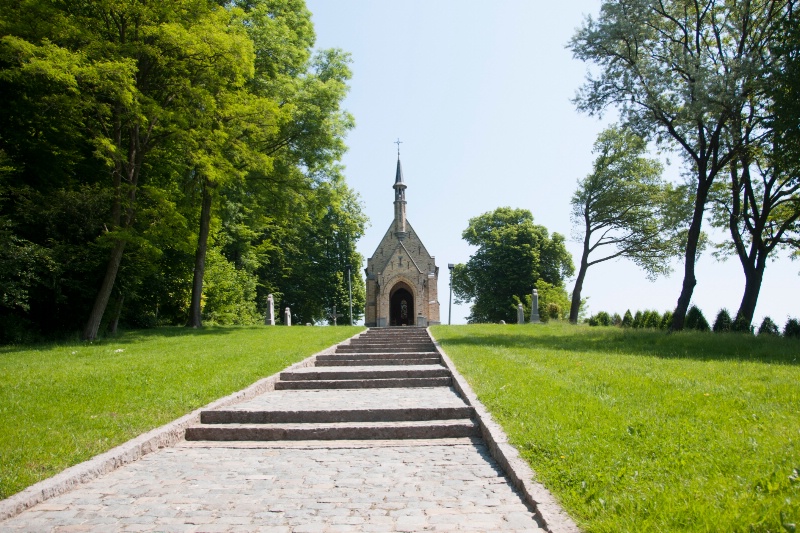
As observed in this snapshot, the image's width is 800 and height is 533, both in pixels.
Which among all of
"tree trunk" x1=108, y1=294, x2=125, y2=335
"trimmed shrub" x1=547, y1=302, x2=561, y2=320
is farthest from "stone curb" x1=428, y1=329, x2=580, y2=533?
"trimmed shrub" x1=547, y1=302, x2=561, y2=320

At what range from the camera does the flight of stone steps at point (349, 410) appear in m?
6.68

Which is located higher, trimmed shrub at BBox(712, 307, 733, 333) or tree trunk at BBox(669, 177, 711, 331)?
tree trunk at BBox(669, 177, 711, 331)

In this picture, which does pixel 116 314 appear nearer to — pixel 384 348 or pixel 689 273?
pixel 384 348

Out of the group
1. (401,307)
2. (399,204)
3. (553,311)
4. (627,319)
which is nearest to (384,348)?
(627,319)

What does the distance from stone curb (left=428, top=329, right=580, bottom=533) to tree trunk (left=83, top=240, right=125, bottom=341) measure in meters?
11.4

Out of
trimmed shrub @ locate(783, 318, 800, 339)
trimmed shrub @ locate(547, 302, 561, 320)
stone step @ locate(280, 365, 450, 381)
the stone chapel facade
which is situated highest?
the stone chapel facade

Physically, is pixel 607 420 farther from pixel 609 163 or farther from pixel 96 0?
pixel 609 163

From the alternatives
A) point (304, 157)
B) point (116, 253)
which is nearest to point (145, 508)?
point (116, 253)

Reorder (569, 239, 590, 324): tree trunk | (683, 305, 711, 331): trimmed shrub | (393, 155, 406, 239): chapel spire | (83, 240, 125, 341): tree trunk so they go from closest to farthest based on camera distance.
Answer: (83, 240, 125, 341): tree trunk, (683, 305, 711, 331): trimmed shrub, (569, 239, 590, 324): tree trunk, (393, 155, 406, 239): chapel spire

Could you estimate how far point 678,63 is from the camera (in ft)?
54.6

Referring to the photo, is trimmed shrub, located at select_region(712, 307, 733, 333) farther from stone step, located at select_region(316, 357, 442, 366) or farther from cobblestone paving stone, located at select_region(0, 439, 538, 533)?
cobblestone paving stone, located at select_region(0, 439, 538, 533)

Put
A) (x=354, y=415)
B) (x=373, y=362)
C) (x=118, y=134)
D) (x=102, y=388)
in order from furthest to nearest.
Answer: (x=118, y=134)
(x=373, y=362)
(x=102, y=388)
(x=354, y=415)

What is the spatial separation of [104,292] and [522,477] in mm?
13736

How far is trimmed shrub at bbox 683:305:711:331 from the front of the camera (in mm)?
21344
